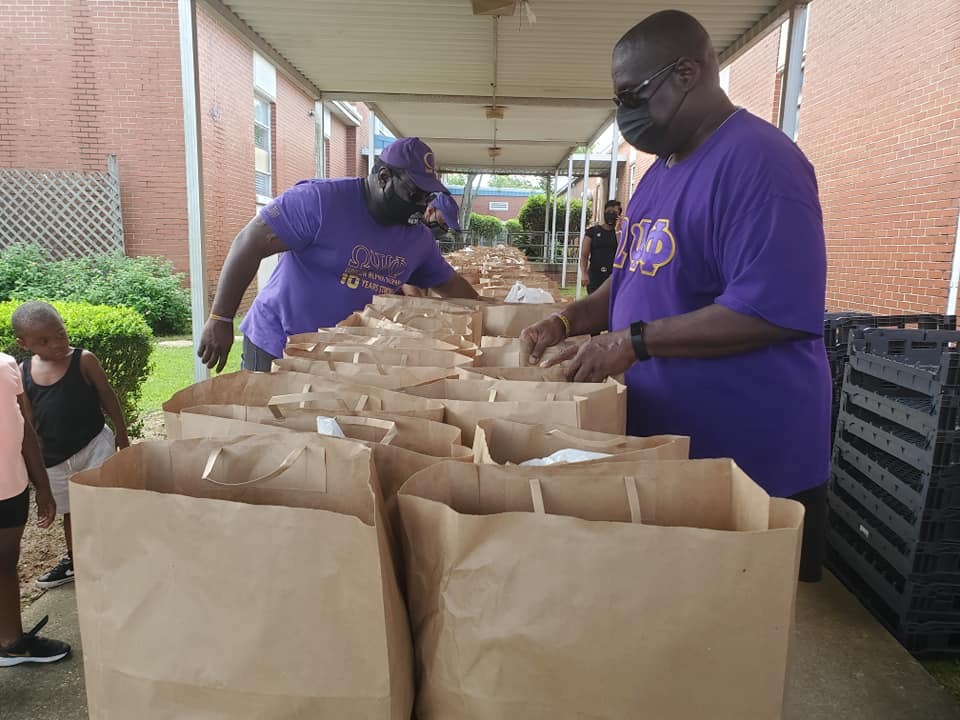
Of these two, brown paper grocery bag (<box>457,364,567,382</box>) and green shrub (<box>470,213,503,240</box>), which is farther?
green shrub (<box>470,213,503,240</box>)

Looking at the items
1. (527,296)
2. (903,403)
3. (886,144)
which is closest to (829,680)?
(903,403)

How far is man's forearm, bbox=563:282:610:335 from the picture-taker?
2332 mm

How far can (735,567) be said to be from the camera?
0.84 m

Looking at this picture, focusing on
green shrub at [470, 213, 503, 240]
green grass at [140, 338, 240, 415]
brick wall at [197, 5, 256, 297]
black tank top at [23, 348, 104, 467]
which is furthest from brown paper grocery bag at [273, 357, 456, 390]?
green shrub at [470, 213, 503, 240]

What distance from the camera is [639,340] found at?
5.56 ft

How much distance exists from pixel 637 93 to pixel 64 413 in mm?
2754

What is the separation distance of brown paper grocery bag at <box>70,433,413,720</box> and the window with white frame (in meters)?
13.6

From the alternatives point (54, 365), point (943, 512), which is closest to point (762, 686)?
point (943, 512)

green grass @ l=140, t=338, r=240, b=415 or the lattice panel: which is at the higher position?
the lattice panel

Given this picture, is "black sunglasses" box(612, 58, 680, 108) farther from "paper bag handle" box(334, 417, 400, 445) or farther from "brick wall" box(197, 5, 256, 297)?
"brick wall" box(197, 5, 256, 297)

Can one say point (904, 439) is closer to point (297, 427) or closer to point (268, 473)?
point (297, 427)

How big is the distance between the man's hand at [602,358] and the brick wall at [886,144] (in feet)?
20.1

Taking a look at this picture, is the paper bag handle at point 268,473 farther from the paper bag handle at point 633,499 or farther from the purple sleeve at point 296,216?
the purple sleeve at point 296,216

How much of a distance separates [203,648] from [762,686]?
701 millimetres
